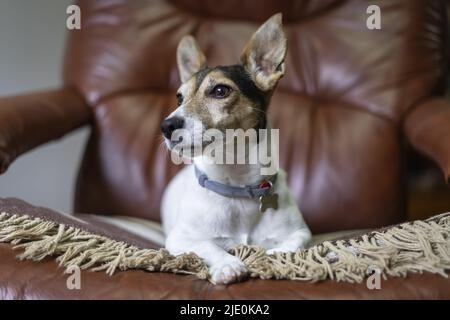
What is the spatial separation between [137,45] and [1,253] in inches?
35.5

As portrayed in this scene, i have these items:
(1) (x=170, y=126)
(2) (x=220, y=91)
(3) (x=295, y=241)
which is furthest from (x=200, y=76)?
(3) (x=295, y=241)

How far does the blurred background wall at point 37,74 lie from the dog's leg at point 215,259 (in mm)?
1050

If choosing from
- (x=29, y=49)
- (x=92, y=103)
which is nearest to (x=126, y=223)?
(x=92, y=103)

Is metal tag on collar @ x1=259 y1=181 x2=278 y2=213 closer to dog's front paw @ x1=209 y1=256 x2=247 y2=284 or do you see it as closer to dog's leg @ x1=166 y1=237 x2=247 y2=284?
dog's leg @ x1=166 y1=237 x2=247 y2=284

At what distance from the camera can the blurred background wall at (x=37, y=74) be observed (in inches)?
74.5

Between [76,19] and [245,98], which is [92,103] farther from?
[245,98]

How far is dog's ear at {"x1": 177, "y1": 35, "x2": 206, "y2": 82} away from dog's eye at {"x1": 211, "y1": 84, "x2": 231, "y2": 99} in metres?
0.18

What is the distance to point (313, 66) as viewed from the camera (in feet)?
5.32

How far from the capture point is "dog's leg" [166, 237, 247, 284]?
2.82ft

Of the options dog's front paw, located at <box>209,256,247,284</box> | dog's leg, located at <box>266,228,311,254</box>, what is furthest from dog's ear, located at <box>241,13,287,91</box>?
dog's front paw, located at <box>209,256,247,284</box>

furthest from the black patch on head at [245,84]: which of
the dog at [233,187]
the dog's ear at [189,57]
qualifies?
the dog's ear at [189,57]

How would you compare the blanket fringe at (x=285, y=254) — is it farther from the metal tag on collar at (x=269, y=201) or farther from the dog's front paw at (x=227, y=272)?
the metal tag on collar at (x=269, y=201)

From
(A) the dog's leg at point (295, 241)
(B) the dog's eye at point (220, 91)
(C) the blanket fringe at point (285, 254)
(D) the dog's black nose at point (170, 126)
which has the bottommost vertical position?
(A) the dog's leg at point (295, 241)
